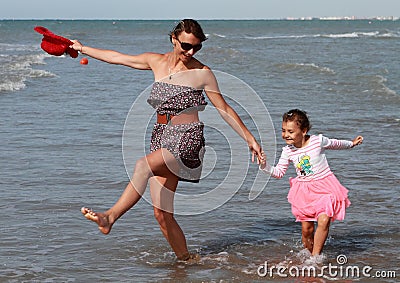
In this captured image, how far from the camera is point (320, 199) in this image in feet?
18.3

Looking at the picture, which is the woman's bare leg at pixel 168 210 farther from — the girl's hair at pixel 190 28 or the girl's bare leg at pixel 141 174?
the girl's hair at pixel 190 28

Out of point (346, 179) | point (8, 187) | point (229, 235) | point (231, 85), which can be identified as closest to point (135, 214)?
point (229, 235)

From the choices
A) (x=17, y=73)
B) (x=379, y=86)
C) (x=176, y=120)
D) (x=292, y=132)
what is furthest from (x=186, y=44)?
(x=17, y=73)

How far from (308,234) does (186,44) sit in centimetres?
175

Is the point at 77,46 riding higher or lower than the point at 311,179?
higher

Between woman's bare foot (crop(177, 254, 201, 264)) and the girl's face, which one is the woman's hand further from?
woman's bare foot (crop(177, 254, 201, 264))

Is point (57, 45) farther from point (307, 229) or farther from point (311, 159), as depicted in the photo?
point (307, 229)

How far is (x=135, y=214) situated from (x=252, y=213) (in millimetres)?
1081

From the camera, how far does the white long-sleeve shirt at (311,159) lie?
5.64m

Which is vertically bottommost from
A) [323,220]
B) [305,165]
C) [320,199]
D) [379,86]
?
[323,220]

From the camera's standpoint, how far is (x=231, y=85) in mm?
14797

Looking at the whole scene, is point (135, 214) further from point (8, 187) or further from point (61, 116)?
point (61, 116)

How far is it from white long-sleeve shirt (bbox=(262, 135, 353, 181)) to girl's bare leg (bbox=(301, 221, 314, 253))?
338 mm

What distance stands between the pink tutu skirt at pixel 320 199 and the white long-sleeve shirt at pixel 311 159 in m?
0.06
